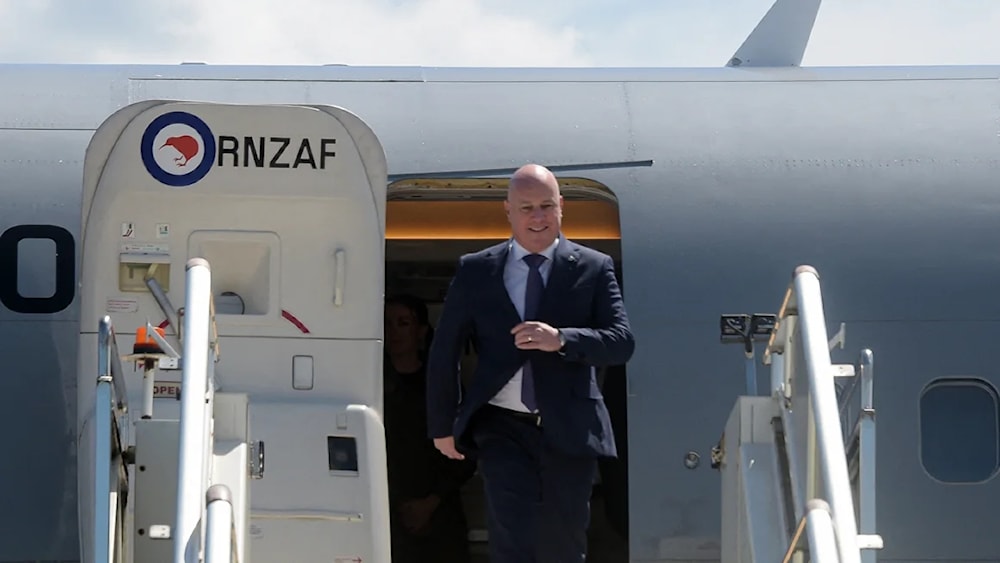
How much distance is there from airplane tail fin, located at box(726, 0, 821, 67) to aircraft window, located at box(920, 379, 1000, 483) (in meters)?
2.18

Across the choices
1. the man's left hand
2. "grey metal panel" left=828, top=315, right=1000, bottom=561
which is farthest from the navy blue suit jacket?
"grey metal panel" left=828, top=315, right=1000, bottom=561

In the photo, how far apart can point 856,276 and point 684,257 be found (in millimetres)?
778

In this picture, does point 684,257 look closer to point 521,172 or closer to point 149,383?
point 521,172

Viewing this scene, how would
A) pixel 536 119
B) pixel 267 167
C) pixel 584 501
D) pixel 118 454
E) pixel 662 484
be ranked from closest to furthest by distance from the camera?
pixel 118 454 < pixel 584 501 < pixel 267 167 < pixel 662 484 < pixel 536 119

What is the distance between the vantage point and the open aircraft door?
5594 mm

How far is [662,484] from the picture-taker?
6535mm

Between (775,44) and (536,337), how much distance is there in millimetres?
3752

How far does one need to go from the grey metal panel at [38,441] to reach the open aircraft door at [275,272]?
0.92 m

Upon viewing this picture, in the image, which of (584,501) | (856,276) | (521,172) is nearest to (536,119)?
(856,276)

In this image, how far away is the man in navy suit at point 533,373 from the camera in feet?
16.2

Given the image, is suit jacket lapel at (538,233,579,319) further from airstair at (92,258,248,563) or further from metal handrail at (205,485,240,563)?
metal handrail at (205,485,240,563)

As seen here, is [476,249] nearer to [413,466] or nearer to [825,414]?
[413,466]

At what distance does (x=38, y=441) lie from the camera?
6.46 meters


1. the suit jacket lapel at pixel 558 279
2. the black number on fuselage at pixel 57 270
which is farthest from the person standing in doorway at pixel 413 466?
the suit jacket lapel at pixel 558 279
